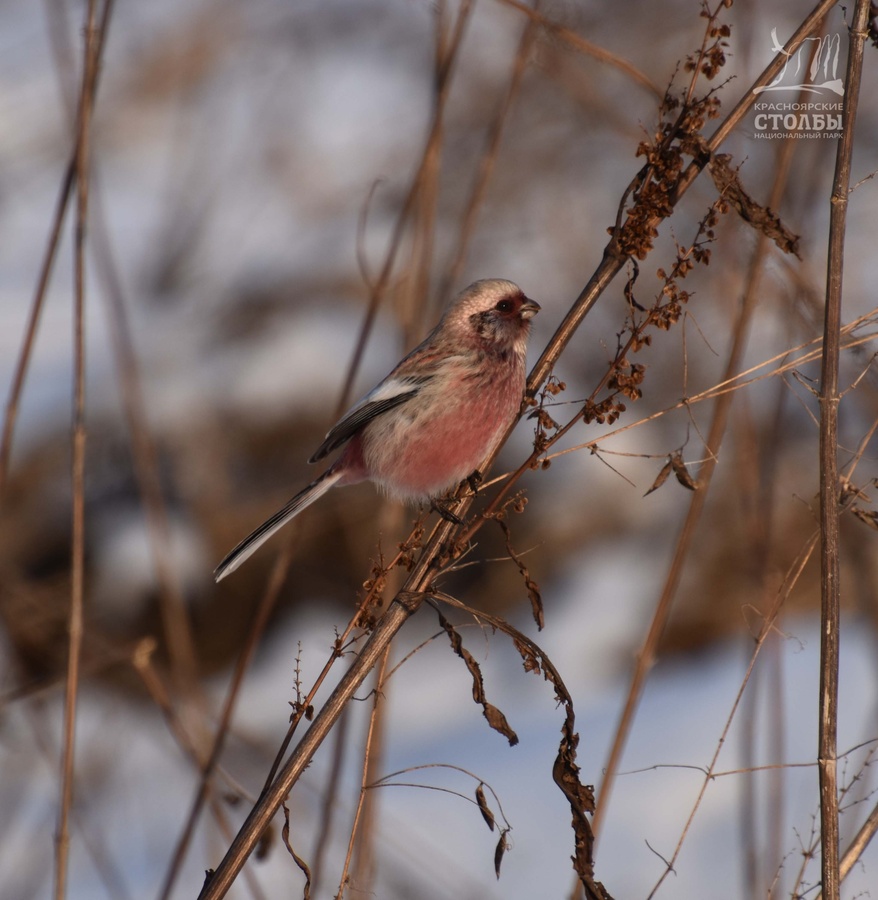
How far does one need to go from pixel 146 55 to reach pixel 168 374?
209 cm

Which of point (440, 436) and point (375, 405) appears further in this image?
point (375, 405)

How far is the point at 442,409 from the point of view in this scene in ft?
8.89

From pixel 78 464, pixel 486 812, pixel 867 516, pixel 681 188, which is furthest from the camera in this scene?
pixel 78 464

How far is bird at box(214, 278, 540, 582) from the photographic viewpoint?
2.66m

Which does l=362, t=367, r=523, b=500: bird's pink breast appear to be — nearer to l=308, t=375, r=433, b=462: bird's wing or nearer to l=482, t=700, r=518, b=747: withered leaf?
l=308, t=375, r=433, b=462: bird's wing

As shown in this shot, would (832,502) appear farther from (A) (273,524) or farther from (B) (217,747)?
(B) (217,747)

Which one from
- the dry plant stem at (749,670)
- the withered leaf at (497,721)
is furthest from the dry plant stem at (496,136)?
the withered leaf at (497,721)

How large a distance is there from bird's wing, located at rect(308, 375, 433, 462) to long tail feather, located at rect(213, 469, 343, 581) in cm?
8

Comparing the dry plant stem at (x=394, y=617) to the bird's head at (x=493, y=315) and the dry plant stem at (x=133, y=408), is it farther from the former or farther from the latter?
the dry plant stem at (x=133, y=408)

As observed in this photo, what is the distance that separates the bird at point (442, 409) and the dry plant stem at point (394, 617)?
700 millimetres

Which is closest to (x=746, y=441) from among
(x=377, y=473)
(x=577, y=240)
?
(x=377, y=473)

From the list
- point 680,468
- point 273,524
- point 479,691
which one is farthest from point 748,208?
point 273,524

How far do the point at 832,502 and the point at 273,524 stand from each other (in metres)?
1.39

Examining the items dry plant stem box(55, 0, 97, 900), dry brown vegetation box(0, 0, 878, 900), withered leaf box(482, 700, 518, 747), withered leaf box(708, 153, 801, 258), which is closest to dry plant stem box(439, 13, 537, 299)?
dry brown vegetation box(0, 0, 878, 900)
